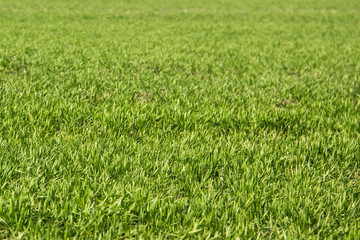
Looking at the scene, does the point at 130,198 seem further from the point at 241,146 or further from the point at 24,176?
the point at 241,146

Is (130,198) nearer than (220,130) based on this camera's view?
Yes

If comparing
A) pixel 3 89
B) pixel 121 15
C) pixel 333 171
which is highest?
pixel 121 15

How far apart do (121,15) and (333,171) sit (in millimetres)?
15020

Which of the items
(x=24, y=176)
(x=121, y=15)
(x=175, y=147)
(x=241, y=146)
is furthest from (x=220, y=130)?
(x=121, y=15)

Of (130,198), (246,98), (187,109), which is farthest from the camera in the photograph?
(246,98)

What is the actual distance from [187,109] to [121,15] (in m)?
13.5

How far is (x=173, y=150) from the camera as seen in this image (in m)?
2.70

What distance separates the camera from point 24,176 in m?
2.21

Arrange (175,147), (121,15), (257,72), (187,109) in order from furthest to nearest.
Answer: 1. (121,15)
2. (257,72)
3. (187,109)
4. (175,147)

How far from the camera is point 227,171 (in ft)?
8.32

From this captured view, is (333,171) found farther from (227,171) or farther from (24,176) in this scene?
(24,176)

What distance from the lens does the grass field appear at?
192 centimetres

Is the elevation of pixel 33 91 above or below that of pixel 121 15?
below

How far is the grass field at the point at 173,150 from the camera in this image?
1925 millimetres
